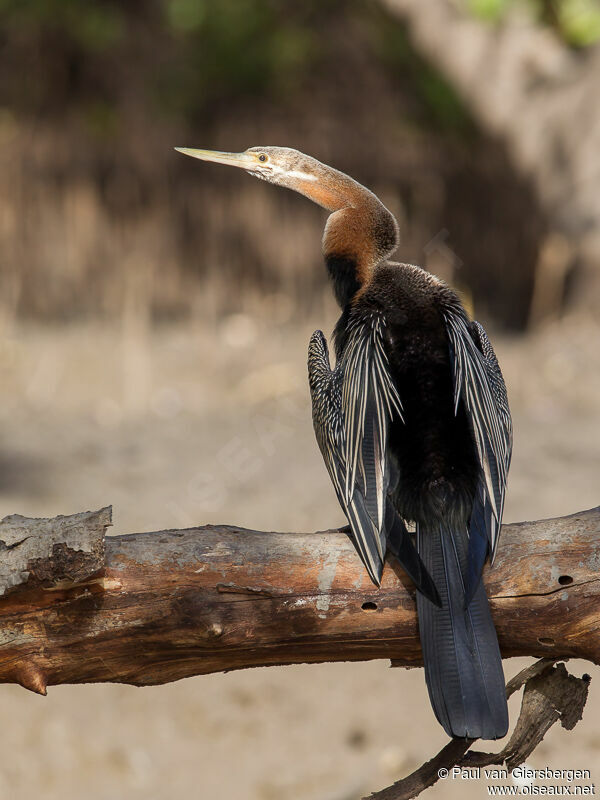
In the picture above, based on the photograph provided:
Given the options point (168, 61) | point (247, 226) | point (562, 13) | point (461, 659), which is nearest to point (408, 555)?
point (461, 659)

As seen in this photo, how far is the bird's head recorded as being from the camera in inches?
145

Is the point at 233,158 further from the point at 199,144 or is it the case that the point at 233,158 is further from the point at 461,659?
the point at 199,144

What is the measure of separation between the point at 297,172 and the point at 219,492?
4129mm

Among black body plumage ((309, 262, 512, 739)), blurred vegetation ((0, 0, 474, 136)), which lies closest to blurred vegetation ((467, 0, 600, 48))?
blurred vegetation ((0, 0, 474, 136))

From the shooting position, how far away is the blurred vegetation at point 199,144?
10.8 metres

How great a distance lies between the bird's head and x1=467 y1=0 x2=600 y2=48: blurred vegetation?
241 inches

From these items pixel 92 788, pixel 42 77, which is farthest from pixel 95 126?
pixel 92 788

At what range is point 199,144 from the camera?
10953 millimetres

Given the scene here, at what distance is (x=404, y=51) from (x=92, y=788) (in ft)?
28.4

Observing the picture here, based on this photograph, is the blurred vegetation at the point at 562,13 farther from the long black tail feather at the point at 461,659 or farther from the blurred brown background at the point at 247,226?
the long black tail feather at the point at 461,659

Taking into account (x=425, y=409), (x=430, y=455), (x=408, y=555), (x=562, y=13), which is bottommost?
(x=408, y=555)

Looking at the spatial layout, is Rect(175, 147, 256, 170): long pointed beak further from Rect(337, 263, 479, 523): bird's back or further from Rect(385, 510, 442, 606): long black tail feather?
Rect(385, 510, 442, 606): long black tail feather

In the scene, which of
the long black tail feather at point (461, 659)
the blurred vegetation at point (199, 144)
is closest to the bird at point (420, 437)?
the long black tail feather at point (461, 659)

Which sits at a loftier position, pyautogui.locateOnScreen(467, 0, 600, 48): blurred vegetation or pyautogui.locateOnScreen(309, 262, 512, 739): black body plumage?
pyautogui.locateOnScreen(467, 0, 600, 48): blurred vegetation
